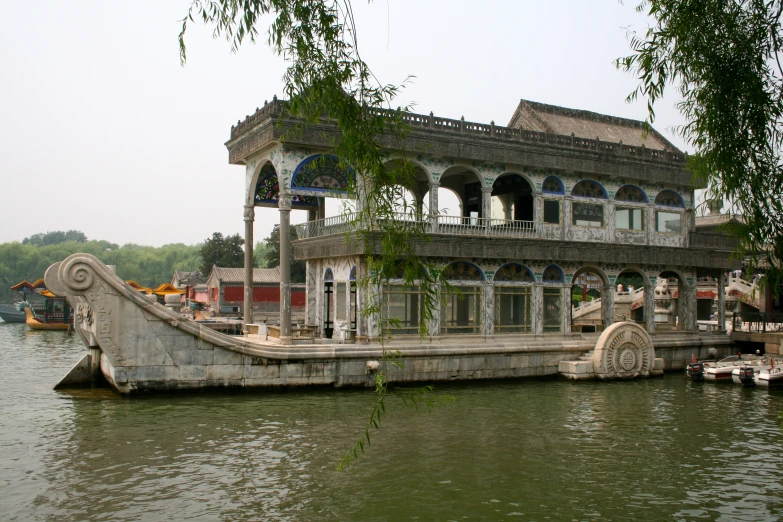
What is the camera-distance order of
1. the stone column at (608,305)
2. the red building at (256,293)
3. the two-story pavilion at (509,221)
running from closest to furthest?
the two-story pavilion at (509,221)
the stone column at (608,305)
the red building at (256,293)

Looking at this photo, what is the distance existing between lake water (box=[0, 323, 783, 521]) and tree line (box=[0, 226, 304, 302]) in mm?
35493

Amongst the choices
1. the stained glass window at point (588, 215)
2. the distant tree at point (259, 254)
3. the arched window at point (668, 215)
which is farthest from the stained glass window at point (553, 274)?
the distant tree at point (259, 254)

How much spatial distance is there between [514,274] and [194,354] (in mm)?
10102

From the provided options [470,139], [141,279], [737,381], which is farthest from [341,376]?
[141,279]

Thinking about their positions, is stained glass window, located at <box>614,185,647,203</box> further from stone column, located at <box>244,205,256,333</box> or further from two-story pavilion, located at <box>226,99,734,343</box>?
stone column, located at <box>244,205,256,333</box>

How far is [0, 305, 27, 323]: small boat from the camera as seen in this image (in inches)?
2034

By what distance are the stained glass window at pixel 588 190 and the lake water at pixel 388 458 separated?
7913 millimetres

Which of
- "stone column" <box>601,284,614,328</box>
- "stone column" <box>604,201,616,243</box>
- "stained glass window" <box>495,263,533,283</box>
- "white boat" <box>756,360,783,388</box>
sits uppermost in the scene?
"stone column" <box>604,201,616,243</box>

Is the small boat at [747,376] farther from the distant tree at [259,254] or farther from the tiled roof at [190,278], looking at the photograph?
the distant tree at [259,254]

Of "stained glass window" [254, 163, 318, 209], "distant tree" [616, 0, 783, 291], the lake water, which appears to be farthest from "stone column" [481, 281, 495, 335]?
"distant tree" [616, 0, 783, 291]

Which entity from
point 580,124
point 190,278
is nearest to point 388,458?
point 580,124

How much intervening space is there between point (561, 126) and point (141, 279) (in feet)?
288

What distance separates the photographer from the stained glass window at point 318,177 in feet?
62.1

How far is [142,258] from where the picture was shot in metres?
107
